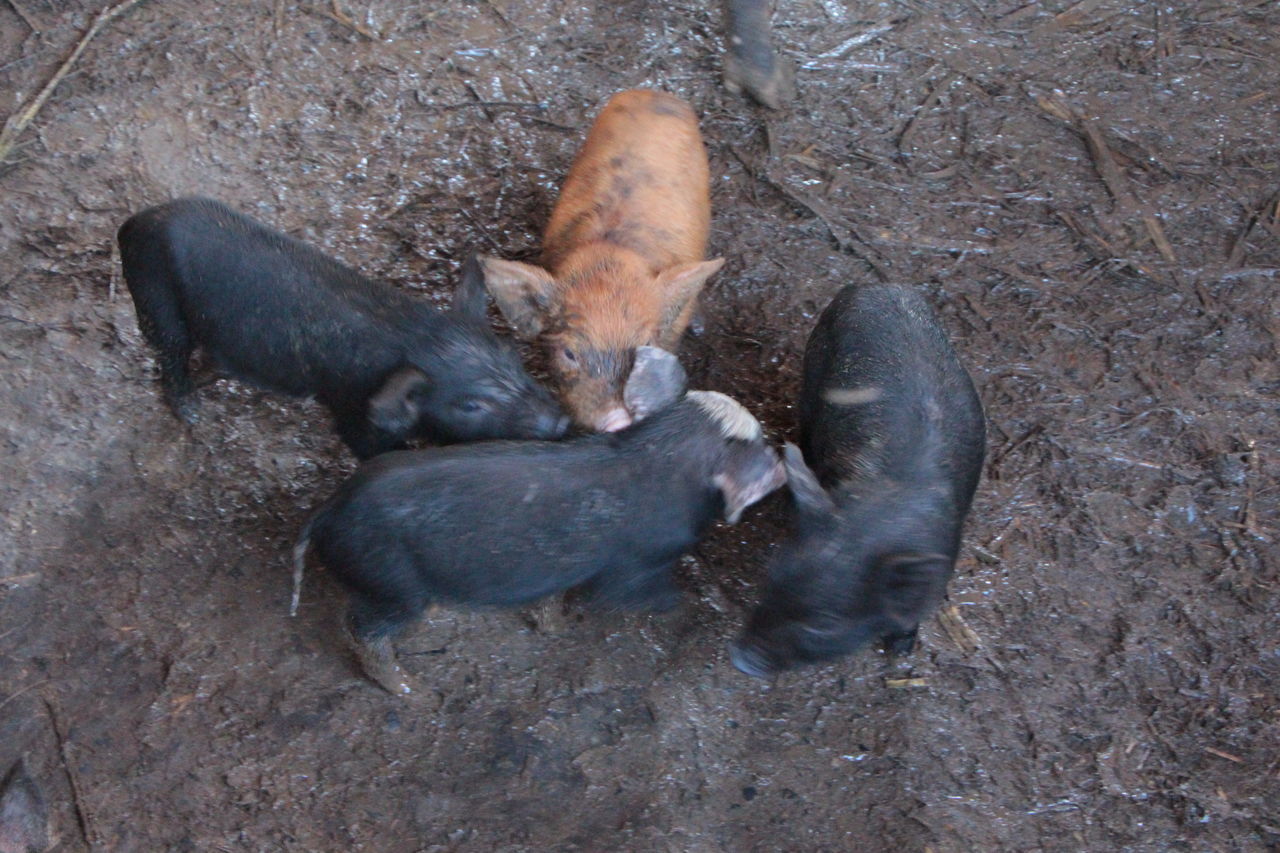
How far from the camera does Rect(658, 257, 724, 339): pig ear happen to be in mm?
4172

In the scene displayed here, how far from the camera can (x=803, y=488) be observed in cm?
354

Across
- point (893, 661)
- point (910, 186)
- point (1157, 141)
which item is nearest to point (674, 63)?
point (910, 186)

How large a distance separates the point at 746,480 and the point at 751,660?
2.04ft

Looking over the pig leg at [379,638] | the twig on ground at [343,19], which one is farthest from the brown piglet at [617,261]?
the twig on ground at [343,19]

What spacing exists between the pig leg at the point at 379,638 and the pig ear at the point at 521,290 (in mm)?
1336

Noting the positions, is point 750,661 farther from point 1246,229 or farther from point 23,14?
point 23,14

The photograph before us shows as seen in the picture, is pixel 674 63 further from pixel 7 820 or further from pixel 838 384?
pixel 7 820

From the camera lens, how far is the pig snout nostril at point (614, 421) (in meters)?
3.86

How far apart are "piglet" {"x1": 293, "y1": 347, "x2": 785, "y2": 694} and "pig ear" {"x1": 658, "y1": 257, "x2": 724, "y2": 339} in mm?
414

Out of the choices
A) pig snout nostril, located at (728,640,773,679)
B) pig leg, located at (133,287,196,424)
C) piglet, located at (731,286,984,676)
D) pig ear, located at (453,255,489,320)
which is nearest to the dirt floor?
pig leg, located at (133,287,196,424)

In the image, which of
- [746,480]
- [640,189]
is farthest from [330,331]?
[746,480]

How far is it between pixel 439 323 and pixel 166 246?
108 cm

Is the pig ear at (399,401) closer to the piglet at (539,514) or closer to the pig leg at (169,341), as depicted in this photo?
the piglet at (539,514)

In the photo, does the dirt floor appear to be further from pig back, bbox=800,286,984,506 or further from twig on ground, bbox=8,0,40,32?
pig back, bbox=800,286,984,506
